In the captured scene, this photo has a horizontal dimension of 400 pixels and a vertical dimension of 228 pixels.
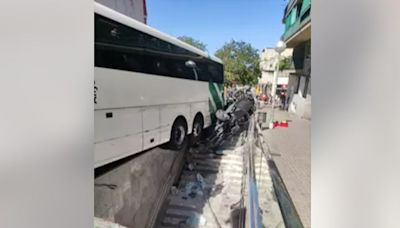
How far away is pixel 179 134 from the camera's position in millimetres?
1145

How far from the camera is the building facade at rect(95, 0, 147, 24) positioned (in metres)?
0.95

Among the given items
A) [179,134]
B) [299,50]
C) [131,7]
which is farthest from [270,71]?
[131,7]

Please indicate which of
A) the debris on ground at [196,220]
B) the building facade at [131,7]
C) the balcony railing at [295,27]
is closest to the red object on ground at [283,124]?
the balcony railing at [295,27]

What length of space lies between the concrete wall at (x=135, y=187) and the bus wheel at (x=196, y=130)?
8 cm

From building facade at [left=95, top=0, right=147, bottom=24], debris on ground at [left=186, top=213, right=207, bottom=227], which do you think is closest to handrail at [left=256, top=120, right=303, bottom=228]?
debris on ground at [left=186, top=213, right=207, bottom=227]

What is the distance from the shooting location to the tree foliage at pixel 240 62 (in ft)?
3.52

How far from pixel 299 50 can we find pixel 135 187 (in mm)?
700

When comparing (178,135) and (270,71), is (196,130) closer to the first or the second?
(178,135)
